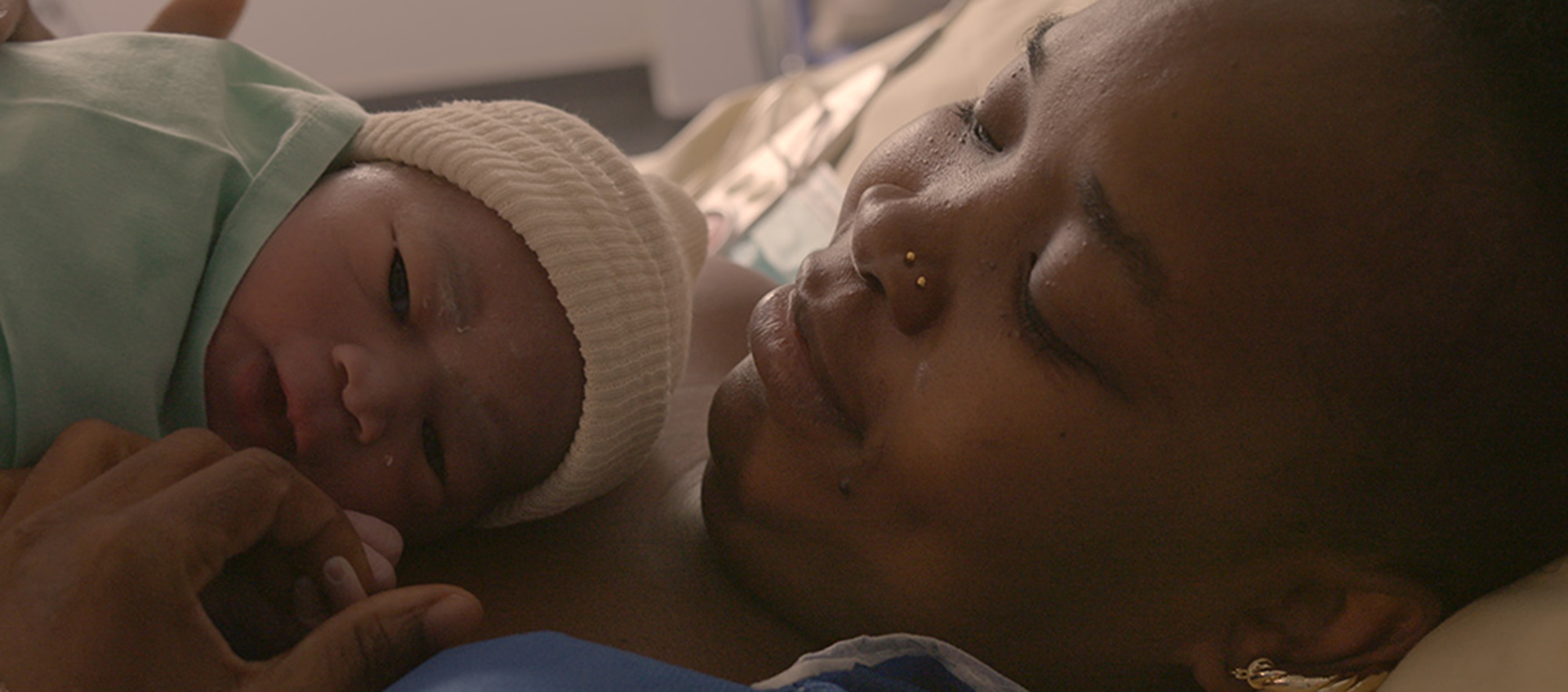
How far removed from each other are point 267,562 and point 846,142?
3.68ft

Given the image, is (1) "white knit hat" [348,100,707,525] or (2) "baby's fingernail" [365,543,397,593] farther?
(1) "white knit hat" [348,100,707,525]

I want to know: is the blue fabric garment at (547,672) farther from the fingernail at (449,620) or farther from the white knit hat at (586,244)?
the white knit hat at (586,244)

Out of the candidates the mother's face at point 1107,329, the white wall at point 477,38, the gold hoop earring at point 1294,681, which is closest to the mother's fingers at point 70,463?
the mother's face at point 1107,329

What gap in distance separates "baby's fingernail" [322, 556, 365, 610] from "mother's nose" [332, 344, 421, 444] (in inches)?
5.4

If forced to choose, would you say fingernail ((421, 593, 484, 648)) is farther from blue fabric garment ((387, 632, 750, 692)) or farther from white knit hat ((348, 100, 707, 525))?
white knit hat ((348, 100, 707, 525))

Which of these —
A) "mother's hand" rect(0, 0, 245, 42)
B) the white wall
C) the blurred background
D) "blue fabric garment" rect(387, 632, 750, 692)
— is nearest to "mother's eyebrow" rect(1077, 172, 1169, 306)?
"blue fabric garment" rect(387, 632, 750, 692)

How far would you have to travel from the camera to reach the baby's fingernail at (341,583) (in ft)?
2.38

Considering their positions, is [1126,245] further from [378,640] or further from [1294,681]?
[378,640]

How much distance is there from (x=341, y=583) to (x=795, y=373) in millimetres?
343

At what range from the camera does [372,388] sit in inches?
32.9

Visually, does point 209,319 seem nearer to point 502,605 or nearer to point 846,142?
point 502,605

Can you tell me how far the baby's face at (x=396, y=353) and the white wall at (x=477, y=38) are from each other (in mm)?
2659

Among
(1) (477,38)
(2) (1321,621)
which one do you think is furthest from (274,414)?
(1) (477,38)

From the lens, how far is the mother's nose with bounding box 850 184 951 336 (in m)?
0.73
